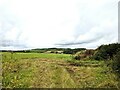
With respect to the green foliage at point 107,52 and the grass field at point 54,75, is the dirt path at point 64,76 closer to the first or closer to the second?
the grass field at point 54,75

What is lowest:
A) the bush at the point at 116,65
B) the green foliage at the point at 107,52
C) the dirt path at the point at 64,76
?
the dirt path at the point at 64,76

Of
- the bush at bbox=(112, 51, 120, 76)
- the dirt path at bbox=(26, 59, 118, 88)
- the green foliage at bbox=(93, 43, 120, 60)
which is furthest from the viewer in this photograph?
the green foliage at bbox=(93, 43, 120, 60)

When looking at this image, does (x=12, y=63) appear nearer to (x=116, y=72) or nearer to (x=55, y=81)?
(x=55, y=81)

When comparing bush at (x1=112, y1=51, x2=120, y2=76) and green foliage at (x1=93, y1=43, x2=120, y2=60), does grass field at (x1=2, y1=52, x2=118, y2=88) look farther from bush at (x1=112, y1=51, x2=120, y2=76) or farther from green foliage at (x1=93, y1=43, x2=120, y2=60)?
green foliage at (x1=93, y1=43, x2=120, y2=60)

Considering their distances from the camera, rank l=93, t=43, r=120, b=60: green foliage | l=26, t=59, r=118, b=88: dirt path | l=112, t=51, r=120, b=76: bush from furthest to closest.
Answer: l=93, t=43, r=120, b=60: green foliage → l=112, t=51, r=120, b=76: bush → l=26, t=59, r=118, b=88: dirt path

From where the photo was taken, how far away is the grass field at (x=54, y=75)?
706 inches

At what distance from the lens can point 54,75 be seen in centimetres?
2025

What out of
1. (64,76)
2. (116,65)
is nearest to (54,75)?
(64,76)

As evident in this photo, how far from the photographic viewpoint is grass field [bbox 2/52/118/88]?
17.9m

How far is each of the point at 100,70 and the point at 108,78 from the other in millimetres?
2454

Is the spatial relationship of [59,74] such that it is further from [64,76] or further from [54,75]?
[64,76]

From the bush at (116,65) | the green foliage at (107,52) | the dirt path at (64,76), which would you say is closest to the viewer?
the dirt path at (64,76)

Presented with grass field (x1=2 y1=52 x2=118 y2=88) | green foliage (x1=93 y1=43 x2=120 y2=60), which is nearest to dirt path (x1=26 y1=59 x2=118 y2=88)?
grass field (x1=2 y1=52 x2=118 y2=88)

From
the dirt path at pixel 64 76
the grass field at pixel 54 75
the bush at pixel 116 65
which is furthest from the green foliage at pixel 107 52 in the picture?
the bush at pixel 116 65
